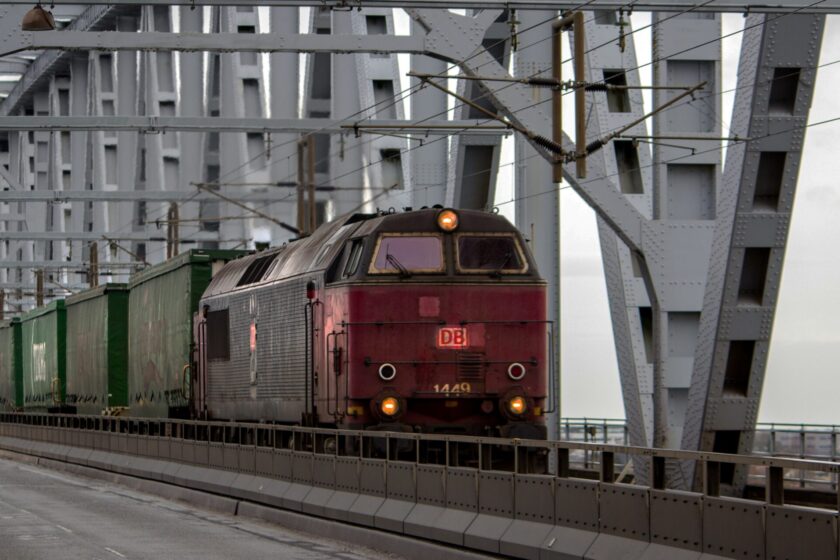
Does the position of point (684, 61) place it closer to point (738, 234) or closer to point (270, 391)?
point (738, 234)

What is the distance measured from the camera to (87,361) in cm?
4481

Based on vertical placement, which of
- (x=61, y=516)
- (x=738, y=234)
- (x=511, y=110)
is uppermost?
(x=511, y=110)

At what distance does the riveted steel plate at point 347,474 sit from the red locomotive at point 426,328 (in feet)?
4.51

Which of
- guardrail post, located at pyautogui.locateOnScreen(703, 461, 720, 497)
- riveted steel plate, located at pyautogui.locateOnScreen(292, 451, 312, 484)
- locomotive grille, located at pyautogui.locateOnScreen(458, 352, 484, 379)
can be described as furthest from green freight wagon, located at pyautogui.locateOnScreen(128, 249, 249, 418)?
guardrail post, located at pyautogui.locateOnScreen(703, 461, 720, 497)

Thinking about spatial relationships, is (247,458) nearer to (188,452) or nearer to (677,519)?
(188,452)

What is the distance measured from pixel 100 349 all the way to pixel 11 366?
22.6 m

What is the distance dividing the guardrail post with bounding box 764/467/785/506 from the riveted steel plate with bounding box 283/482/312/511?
10.8 meters

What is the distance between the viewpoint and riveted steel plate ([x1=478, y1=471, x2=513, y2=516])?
14.9 meters

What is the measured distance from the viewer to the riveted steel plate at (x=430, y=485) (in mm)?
16453

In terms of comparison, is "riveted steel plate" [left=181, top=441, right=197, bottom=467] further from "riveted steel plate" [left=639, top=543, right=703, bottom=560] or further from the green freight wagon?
"riveted steel plate" [left=639, top=543, right=703, bottom=560]

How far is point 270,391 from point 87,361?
21.0 m

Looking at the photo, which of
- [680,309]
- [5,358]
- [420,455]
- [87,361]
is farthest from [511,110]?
[5,358]

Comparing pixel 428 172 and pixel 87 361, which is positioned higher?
pixel 428 172

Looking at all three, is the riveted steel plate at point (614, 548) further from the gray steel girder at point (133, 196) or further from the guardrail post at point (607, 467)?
the gray steel girder at point (133, 196)
